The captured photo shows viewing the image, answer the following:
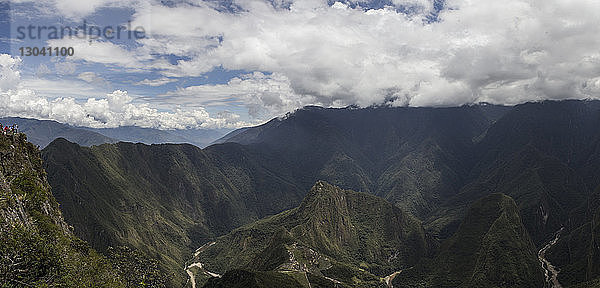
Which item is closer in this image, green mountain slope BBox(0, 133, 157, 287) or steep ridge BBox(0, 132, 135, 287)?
steep ridge BBox(0, 132, 135, 287)

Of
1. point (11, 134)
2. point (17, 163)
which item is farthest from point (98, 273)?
point (11, 134)

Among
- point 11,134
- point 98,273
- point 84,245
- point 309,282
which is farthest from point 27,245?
point 309,282

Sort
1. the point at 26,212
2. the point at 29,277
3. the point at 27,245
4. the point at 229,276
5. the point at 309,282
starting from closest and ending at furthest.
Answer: the point at 29,277 < the point at 27,245 < the point at 26,212 < the point at 229,276 < the point at 309,282

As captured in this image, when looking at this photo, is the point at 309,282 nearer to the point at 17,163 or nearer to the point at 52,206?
the point at 52,206

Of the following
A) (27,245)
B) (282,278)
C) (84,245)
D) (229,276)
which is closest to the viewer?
(27,245)

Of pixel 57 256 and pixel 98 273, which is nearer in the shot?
pixel 57 256

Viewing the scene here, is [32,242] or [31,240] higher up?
[31,240]

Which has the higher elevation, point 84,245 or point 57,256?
point 57,256

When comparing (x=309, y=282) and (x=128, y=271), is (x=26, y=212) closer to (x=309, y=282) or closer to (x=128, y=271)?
(x=128, y=271)

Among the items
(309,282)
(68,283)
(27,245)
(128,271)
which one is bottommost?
(309,282)

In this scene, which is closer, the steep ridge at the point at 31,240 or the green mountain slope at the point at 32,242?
the steep ridge at the point at 31,240
